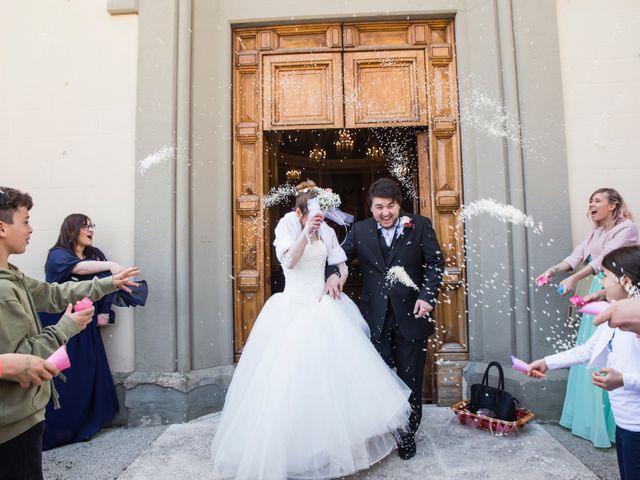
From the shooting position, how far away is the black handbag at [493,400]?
369 cm

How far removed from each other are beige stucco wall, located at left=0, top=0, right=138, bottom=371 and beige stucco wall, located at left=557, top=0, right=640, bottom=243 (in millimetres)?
4065

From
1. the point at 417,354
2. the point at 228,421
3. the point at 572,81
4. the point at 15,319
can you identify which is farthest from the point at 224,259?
the point at 572,81

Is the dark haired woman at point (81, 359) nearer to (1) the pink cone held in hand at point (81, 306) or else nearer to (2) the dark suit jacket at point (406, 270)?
(1) the pink cone held in hand at point (81, 306)

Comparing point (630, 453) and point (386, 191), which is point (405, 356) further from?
point (630, 453)

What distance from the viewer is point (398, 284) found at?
3541 millimetres

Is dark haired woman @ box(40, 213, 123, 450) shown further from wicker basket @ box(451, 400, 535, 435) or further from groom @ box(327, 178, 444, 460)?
wicker basket @ box(451, 400, 535, 435)

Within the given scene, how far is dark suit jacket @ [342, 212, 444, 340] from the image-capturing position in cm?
349

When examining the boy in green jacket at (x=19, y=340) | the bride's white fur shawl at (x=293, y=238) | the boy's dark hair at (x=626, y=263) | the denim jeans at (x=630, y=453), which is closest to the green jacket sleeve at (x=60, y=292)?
the boy in green jacket at (x=19, y=340)

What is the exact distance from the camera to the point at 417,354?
3.52m

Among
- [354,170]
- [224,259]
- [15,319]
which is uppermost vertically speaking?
[354,170]

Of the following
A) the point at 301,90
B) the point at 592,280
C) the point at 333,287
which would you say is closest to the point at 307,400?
the point at 333,287

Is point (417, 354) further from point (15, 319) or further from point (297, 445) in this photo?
point (15, 319)

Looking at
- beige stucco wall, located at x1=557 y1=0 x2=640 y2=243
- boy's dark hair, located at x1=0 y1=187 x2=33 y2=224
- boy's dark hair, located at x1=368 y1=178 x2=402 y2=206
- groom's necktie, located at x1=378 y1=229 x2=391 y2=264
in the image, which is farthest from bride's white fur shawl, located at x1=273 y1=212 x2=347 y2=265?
beige stucco wall, located at x1=557 y1=0 x2=640 y2=243

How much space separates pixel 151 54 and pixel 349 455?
3874 mm
